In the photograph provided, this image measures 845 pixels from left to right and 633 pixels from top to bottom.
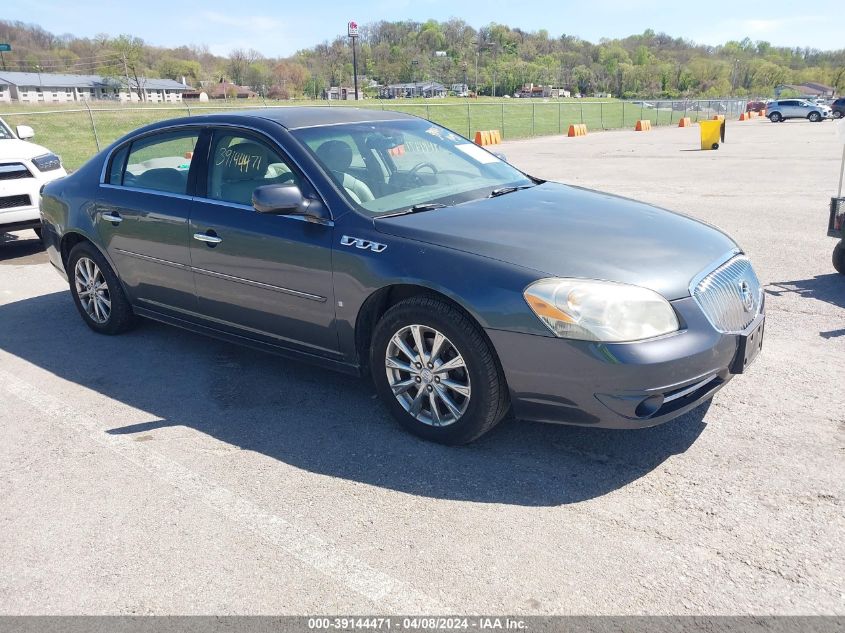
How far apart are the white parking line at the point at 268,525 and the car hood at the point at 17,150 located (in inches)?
233

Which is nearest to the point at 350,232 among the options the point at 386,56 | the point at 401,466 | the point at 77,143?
the point at 401,466

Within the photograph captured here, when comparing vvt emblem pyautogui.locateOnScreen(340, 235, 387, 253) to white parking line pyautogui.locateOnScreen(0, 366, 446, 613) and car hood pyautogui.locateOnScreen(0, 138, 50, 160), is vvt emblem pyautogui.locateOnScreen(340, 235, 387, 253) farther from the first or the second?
car hood pyautogui.locateOnScreen(0, 138, 50, 160)

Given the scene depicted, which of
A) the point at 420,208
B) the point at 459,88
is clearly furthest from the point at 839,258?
the point at 459,88

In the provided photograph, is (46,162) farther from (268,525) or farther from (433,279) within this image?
(268,525)

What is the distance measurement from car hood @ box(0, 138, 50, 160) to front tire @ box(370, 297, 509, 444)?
741cm

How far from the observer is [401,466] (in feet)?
11.6

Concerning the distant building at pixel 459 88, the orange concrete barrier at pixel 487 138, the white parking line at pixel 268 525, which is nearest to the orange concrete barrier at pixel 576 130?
the orange concrete barrier at pixel 487 138

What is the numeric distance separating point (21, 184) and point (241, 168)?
5672 mm

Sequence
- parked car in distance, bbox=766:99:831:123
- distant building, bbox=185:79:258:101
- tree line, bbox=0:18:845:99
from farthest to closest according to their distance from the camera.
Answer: tree line, bbox=0:18:845:99, distant building, bbox=185:79:258:101, parked car in distance, bbox=766:99:831:123

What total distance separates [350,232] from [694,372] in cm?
185

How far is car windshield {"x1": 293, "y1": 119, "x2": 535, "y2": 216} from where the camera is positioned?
162 inches

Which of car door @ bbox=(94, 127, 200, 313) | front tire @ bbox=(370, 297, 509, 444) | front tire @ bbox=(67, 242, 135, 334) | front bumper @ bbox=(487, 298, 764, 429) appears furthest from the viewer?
front tire @ bbox=(67, 242, 135, 334)

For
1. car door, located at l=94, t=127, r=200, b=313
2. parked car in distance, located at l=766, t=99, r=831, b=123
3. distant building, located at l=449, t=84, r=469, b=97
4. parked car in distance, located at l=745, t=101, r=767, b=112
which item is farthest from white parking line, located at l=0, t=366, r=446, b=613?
distant building, located at l=449, t=84, r=469, b=97

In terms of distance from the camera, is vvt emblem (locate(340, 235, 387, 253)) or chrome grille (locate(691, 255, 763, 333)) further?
vvt emblem (locate(340, 235, 387, 253))
